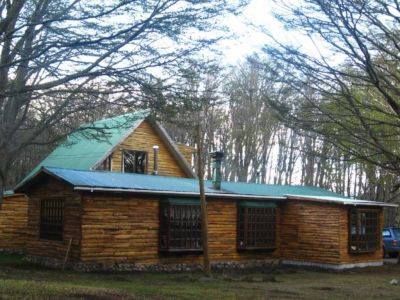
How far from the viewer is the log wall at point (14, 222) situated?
79.4 feet

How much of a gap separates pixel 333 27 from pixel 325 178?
126ft

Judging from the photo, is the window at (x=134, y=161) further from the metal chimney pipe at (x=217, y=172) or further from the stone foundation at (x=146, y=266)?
the stone foundation at (x=146, y=266)

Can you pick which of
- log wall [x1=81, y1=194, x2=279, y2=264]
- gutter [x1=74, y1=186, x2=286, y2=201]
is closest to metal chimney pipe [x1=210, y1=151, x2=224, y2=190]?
gutter [x1=74, y1=186, x2=286, y2=201]

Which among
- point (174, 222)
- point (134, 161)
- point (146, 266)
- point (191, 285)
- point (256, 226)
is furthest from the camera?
point (134, 161)

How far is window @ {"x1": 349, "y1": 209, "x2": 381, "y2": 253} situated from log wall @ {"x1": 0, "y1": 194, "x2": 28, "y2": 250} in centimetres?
1310

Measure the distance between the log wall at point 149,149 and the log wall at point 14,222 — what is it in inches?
180

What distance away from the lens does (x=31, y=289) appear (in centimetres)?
1047

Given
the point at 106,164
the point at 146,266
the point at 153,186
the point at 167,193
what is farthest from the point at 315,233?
the point at 106,164

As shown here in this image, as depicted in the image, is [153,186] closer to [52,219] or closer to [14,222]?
[52,219]

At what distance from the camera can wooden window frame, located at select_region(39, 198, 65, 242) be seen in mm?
18859

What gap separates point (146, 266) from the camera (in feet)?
61.4

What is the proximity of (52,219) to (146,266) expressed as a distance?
3.60 m

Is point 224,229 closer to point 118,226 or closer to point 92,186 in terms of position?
point 118,226

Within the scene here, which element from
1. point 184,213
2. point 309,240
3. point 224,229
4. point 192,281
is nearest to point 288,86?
point 192,281
